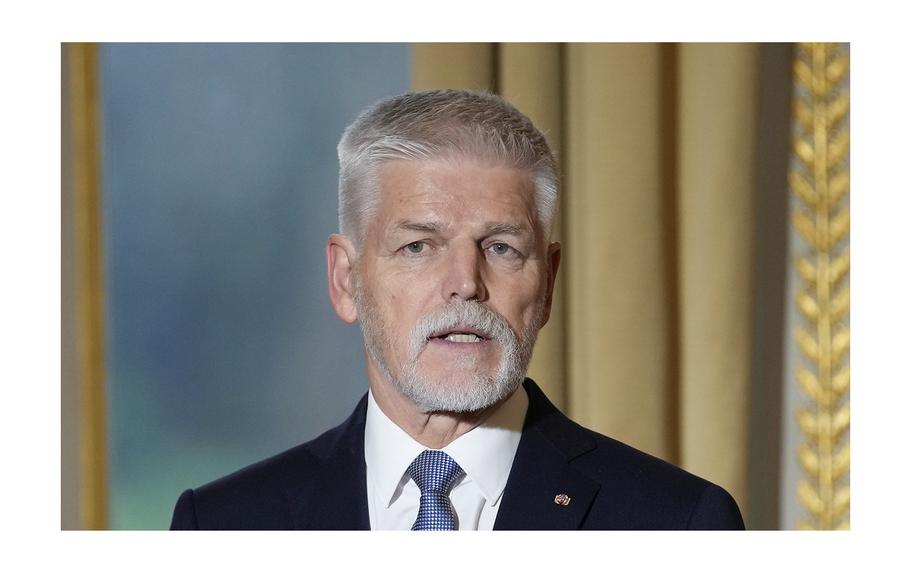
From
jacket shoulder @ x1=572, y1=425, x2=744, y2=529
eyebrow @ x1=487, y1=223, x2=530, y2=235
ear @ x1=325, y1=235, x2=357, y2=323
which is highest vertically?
eyebrow @ x1=487, y1=223, x2=530, y2=235

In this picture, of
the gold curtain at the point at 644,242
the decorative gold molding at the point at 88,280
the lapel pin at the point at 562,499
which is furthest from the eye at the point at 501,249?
the decorative gold molding at the point at 88,280

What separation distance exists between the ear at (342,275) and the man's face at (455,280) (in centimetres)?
6

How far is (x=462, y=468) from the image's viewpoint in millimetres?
1291

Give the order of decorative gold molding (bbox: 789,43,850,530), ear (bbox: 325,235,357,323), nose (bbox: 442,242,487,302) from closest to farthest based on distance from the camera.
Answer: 1. nose (bbox: 442,242,487,302)
2. ear (bbox: 325,235,357,323)
3. decorative gold molding (bbox: 789,43,850,530)

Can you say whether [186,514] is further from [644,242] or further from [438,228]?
[644,242]

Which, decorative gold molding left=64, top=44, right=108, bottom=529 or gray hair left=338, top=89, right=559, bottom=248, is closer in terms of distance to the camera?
gray hair left=338, top=89, right=559, bottom=248

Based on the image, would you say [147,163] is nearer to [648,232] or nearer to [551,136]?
[551,136]

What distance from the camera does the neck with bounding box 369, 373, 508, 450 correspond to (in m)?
1.29

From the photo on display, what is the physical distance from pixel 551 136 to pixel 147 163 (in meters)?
0.66

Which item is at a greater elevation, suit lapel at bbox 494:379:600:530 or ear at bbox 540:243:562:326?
ear at bbox 540:243:562:326

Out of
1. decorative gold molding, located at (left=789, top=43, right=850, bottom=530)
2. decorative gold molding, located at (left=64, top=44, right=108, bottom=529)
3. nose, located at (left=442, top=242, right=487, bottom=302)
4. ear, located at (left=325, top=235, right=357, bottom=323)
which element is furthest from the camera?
decorative gold molding, located at (left=789, top=43, right=850, bottom=530)

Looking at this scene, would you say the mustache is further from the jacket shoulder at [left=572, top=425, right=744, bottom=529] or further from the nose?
the jacket shoulder at [left=572, top=425, right=744, bottom=529]

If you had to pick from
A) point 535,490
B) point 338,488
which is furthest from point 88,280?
point 535,490

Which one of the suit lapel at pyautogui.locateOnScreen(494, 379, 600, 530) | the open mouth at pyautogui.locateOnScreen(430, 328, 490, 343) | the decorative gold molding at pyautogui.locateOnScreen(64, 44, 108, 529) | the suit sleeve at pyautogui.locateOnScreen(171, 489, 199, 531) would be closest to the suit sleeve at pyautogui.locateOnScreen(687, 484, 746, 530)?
the suit lapel at pyautogui.locateOnScreen(494, 379, 600, 530)
